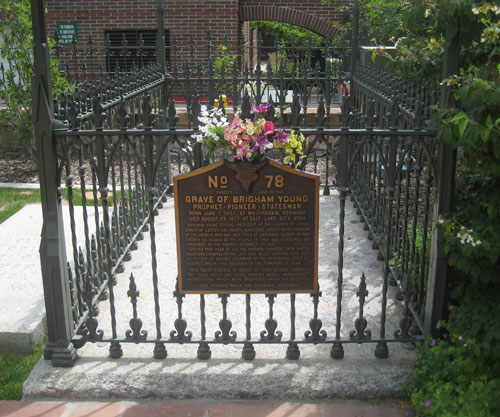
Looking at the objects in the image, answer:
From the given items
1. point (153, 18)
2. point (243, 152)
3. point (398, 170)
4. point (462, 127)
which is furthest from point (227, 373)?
point (153, 18)

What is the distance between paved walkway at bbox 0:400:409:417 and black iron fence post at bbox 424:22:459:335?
630 millimetres

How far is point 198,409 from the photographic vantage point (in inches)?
Answer: 129

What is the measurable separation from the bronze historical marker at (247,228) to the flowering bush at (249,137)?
0.29ft

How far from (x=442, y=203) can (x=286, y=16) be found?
39.4 feet

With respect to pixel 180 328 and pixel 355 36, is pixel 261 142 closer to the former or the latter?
pixel 180 328

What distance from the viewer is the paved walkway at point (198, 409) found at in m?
3.23

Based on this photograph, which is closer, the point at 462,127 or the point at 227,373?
the point at 462,127

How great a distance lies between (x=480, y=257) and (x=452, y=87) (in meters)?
0.92

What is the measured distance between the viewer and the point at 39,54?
10.5 ft

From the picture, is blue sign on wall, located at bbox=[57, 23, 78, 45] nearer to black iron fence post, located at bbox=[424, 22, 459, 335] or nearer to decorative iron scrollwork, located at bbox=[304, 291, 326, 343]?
decorative iron scrollwork, located at bbox=[304, 291, 326, 343]

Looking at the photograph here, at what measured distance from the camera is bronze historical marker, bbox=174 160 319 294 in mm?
3240

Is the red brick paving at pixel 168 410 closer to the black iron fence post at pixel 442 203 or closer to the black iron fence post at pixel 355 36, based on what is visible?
the black iron fence post at pixel 442 203

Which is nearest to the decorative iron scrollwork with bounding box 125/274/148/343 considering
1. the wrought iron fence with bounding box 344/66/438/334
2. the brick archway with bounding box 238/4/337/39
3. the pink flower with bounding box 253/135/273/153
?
the pink flower with bounding box 253/135/273/153

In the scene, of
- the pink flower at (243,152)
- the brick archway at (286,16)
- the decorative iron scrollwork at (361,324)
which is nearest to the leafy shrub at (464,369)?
the decorative iron scrollwork at (361,324)
